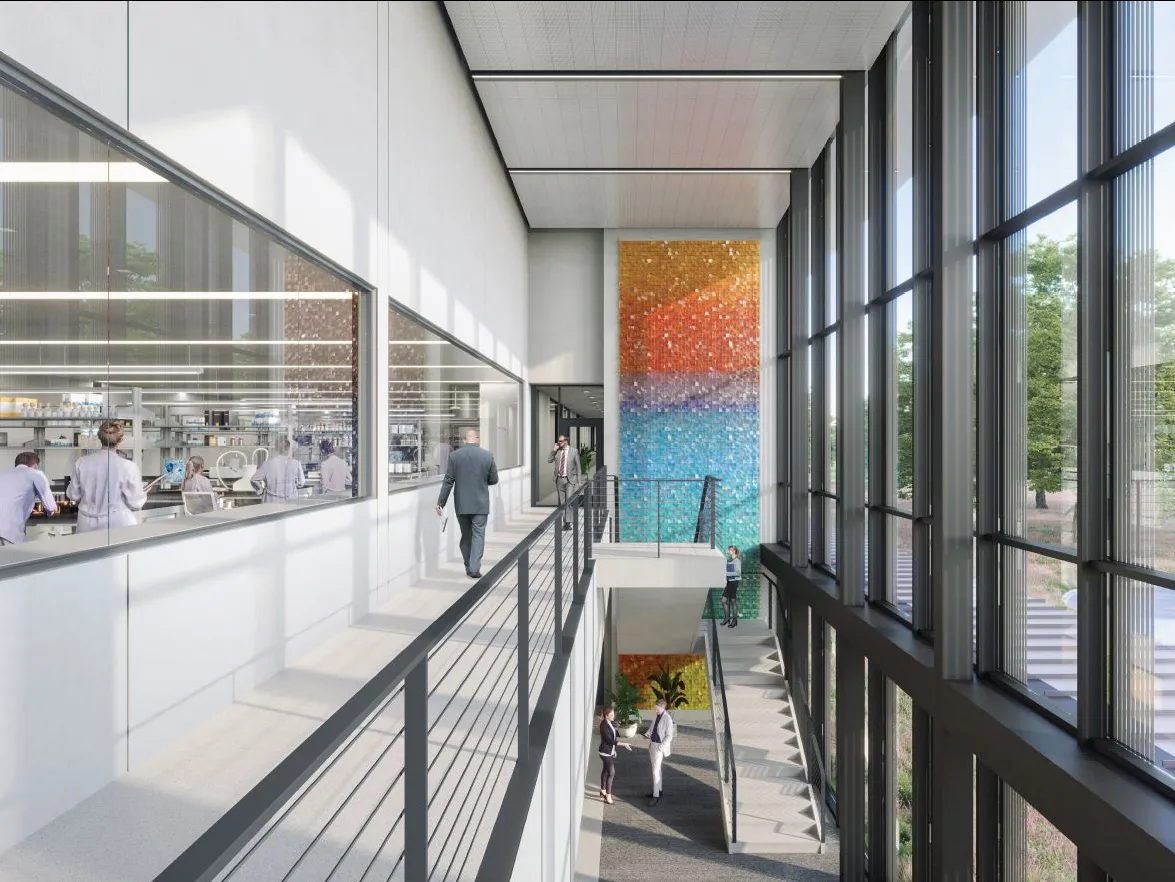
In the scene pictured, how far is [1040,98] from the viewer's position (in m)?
4.76

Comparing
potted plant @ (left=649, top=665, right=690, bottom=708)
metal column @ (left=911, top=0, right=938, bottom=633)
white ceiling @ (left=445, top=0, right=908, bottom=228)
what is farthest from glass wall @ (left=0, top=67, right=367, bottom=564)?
potted plant @ (left=649, top=665, right=690, bottom=708)

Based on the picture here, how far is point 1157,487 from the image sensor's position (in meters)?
3.73

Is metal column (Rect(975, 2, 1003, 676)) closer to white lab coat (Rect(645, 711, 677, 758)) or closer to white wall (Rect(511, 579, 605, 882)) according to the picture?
white wall (Rect(511, 579, 605, 882))

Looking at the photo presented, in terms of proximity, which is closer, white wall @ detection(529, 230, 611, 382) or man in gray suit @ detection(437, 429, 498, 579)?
man in gray suit @ detection(437, 429, 498, 579)

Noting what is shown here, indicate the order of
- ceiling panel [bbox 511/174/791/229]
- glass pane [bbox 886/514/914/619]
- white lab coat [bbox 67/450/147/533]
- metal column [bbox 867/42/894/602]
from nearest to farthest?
white lab coat [bbox 67/450/147/533], glass pane [bbox 886/514/914/619], metal column [bbox 867/42/894/602], ceiling panel [bbox 511/174/791/229]

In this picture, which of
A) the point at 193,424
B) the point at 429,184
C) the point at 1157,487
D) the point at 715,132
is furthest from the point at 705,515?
the point at 193,424

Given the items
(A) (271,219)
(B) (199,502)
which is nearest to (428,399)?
(A) (271,219)

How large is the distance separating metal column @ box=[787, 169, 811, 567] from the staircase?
2.18 metres

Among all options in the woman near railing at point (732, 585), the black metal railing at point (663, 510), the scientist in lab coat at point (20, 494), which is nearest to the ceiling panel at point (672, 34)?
the scientist in lab coat at point (20, 494)

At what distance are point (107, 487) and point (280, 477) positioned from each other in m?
1.43

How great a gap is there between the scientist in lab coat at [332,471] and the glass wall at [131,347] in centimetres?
30

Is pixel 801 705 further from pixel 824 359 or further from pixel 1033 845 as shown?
pixel 1033 845

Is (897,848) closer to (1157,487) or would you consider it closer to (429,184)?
(1157,487)

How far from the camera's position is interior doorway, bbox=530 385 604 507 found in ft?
49.3
